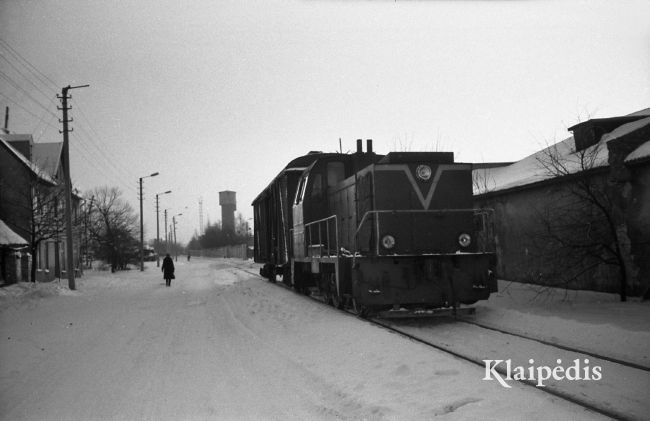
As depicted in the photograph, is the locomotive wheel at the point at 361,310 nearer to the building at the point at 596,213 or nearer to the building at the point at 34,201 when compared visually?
the building at the point at 596,213

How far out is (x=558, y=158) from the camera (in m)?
14.7

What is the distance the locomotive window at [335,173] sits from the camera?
12562mm

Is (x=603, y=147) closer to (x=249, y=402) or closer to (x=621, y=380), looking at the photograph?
(x=621, y=380)

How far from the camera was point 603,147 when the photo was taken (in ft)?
43.3

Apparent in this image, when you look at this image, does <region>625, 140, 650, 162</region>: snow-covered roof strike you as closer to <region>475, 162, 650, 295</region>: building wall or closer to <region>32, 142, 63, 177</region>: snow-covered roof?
<region>475, 162, 650, 295</region>: building wall

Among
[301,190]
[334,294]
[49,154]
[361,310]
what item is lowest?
[361,310]

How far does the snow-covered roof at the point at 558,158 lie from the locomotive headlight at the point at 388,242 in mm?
4686

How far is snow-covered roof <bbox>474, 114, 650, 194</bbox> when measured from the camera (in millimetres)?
11797

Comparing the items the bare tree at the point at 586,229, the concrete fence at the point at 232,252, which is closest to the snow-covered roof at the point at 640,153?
the bare tree at the point at 586,229

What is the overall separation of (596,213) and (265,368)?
8465 millimetres

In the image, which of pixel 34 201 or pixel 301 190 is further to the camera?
pixel 34 201

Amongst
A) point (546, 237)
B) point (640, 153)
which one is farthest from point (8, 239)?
point (640, 153)

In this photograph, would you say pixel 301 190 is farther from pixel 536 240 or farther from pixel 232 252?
pixel 232 252

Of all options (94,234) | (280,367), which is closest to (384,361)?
(280,367)
